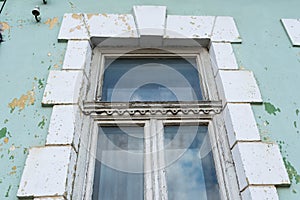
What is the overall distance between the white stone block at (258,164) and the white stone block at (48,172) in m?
Answer: 0.93

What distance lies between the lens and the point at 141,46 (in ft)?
8.32

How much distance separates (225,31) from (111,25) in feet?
2.95

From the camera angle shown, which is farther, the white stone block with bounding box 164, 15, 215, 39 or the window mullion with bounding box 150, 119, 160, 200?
the white stone block with bounding box 164, 15, 215, 39

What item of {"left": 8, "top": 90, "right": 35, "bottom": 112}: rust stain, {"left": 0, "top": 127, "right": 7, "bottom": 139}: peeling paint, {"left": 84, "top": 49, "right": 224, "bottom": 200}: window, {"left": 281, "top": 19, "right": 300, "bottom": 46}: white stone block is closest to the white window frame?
{"left": 84, "top": 49, "right": 224, "bottom": 200}: window

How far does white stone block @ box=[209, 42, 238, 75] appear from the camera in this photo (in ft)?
7.47

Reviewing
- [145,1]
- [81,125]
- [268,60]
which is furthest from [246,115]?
[145,1]

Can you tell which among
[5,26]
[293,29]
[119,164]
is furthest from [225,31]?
[5,26]

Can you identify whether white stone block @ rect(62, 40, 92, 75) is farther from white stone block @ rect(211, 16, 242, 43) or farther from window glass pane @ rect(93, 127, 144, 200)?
white stone block @ rect(211, 16, 242, 43)

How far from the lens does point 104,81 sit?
7.80 feet

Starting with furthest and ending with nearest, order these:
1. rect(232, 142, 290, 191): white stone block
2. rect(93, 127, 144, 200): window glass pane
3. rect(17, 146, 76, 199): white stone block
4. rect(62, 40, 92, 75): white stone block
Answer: rect(62, 40, 92, 75): white stone block
rect(93, 127, 144, 200): window glass pane
rect(232, 142, 290, 191): white stone block
rect(17, 146, 76, 199): white stone block

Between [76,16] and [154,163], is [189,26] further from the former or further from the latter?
[154,163]

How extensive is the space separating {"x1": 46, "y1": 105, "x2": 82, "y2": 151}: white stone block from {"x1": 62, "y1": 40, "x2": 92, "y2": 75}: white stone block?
36 centimetres

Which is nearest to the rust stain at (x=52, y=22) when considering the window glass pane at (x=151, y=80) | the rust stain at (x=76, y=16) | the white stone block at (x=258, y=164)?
the rust stain at (x=76, y=16)

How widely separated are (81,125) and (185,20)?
4.00 ft
